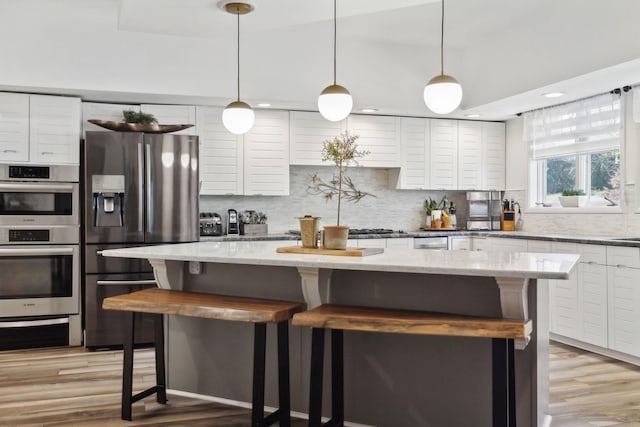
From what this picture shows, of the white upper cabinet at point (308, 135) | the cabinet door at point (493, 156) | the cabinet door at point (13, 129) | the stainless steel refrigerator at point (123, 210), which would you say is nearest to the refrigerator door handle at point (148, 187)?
the stainless steel refrigerator at point (123, 210)

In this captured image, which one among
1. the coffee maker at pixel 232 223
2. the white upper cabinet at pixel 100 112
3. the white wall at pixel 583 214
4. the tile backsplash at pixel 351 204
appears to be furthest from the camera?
the tile backsplash at pixel 351 204

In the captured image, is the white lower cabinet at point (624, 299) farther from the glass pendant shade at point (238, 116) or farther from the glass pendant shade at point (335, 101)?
the glass pendant shade at point (238, 116)

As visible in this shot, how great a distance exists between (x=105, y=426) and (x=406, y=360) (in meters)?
1.63

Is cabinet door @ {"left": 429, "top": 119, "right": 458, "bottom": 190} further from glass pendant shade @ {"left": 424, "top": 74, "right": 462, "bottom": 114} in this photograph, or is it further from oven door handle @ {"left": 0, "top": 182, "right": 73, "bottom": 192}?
oven door handle @ {"left": 0, "top": 182, "right": 73, "bottom": 192}

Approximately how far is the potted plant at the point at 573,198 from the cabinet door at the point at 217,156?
3.05m

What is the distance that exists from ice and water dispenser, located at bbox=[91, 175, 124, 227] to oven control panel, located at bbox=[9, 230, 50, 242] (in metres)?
0.45

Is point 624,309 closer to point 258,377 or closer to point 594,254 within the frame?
point 594,254

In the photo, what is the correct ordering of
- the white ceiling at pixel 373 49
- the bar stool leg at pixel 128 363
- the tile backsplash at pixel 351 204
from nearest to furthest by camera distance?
the bar stool leg at pixel 128 363, the white ceiling at pixel 373 49, the tile backsplash at pixel 351 204

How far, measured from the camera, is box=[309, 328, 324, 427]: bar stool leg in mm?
2498

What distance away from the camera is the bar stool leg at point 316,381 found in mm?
2498

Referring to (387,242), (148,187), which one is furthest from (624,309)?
(148,187)

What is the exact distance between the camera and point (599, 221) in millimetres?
5086

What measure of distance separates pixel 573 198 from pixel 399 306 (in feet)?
10.6

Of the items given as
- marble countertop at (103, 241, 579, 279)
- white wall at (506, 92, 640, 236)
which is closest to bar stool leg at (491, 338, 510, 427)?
marble countertop at (103, 241, 579, 279)
